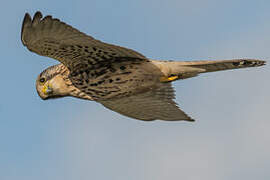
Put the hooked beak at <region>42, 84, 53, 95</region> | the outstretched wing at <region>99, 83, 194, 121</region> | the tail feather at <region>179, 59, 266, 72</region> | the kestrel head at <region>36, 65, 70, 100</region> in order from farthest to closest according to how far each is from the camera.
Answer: the outstretched wing at <region>99, 83, 194, 121</region>, the hooked beak at <region>42, 84, 53, 95</region>, the kestrel head at <region>36, 65, 70, 100</region>, the tail feather at <region>179, 59, 266, 72</region>

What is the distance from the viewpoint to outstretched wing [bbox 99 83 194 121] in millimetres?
11641

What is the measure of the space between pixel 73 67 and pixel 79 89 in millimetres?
407

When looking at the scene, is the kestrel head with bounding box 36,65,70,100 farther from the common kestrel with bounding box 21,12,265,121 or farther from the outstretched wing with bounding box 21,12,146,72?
the outstretched wing with bounding box 21,12,146,72

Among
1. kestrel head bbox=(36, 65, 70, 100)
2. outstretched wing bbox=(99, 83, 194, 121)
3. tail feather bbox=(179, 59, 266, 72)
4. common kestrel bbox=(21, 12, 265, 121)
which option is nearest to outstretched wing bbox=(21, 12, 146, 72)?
common kestrel bbox=(21, 12, 265, 121)

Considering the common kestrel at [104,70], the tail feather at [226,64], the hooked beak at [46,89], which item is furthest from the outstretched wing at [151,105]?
the hooked beak at [46,89]

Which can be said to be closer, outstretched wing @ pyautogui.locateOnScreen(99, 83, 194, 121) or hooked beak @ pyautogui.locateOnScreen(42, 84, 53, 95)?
hooked beak @ pyautogui.locateOnScreen(42, 84, 53, 95)

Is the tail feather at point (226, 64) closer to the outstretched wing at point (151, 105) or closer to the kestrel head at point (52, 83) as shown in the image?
the outstretched wing at point (151, 105)

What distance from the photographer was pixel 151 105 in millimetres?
11938

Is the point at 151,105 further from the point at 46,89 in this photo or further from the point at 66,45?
the point at 66,45

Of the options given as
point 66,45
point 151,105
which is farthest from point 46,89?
point 151,105

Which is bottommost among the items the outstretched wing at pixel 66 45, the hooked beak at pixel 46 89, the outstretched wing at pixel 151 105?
the outstretched wing at pixel 151 105

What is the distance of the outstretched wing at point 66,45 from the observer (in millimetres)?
9414

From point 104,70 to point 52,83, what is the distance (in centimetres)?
100

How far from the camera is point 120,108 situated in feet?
39.9
